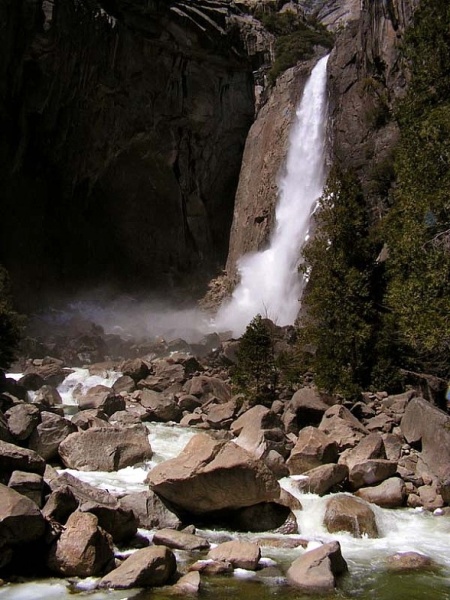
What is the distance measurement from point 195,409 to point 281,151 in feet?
80.4

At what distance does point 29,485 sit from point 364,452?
6.82m

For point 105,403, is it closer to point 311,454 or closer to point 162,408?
point 162,408

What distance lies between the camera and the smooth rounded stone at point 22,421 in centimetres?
1244

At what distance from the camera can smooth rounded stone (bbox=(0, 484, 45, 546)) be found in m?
7.47

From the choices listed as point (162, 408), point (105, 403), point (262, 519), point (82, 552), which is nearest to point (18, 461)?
point (82, 552)

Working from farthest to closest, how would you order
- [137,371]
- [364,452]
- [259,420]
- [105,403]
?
[137,371]
[105,403]
[259,420]
[364,452]

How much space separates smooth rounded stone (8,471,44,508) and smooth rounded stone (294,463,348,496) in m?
4.87

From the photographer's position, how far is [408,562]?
338 inches

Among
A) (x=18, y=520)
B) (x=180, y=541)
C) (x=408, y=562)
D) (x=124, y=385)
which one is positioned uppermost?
(x=124, y=385)

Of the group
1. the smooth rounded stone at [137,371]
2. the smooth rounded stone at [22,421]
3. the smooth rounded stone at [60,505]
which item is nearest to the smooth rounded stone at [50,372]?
the smooth rounded stone at [137,371]

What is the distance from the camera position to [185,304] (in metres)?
44.7

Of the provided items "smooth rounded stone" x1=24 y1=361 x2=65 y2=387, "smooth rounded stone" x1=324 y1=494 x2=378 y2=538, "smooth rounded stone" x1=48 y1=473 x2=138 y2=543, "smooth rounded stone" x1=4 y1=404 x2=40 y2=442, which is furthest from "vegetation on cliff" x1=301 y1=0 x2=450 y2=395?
"smooth rounded stone" x1=24 y1=361 x2=65 y2=387

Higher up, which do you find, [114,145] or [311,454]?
[114,145]

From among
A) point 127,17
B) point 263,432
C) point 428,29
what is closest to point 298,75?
point 127,17
